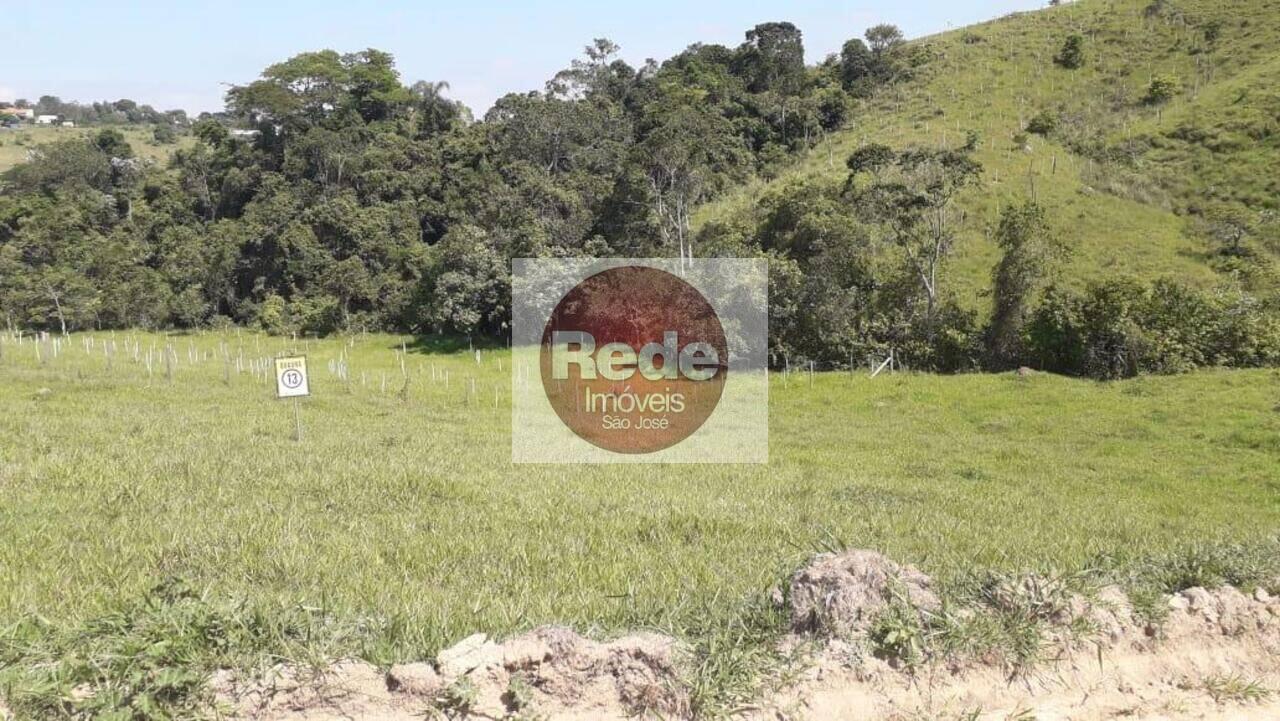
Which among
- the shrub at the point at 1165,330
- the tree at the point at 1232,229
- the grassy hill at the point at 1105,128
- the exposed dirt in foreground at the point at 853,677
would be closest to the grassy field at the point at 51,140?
the grassy hill at the point at 1105,128

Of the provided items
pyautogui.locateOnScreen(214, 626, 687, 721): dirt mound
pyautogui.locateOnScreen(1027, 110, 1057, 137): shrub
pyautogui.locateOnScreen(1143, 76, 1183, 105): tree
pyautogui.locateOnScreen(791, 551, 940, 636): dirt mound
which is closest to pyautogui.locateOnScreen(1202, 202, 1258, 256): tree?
pyautogui.locateOnScreen(1027, 110, 1057, 137): shrub

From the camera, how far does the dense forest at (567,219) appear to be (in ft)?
88.7

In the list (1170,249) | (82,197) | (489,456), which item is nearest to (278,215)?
(82,197)

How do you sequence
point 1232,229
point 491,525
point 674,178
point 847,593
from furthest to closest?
point 674,178, point 1232,229, point 491,525, point 847,593

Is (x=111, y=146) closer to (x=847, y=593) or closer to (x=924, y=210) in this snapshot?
(x=924, y=210)

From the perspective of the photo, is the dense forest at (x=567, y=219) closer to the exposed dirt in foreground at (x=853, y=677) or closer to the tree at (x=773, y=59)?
the tree at (x=773, y=59)

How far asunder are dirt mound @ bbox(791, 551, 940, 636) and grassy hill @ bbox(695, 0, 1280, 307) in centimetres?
2799

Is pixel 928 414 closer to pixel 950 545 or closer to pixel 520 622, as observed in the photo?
pixel 950 545

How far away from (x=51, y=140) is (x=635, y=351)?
104 m

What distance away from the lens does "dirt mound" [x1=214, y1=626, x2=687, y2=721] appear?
3666 millimetres

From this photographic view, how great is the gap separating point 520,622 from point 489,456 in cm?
851

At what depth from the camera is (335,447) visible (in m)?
12.4

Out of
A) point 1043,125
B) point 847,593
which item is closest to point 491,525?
point 847,593

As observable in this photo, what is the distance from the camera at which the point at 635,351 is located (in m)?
28.9
